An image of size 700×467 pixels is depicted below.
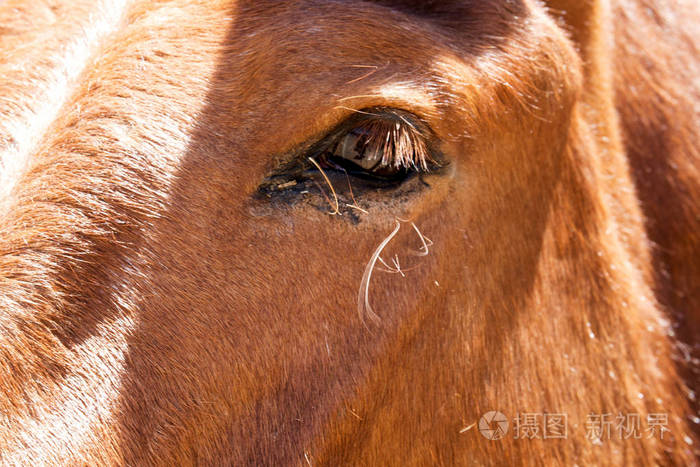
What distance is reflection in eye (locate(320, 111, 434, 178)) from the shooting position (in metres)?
1.66

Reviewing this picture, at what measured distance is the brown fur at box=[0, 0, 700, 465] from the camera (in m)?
1.49

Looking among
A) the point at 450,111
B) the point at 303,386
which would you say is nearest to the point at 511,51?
the point at 450,111

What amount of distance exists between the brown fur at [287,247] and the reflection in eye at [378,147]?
6 cm

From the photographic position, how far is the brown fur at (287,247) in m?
1.49

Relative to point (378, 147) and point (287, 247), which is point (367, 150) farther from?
point (287, 247)

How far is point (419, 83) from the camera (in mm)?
1687

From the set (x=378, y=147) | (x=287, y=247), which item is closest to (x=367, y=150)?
(x=378, y=147)

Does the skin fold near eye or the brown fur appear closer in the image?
the brown fur

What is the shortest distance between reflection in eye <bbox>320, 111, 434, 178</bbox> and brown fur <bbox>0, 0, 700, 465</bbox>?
2.4 inches

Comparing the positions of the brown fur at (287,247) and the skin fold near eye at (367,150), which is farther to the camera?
the skin fold near eye at (367,150)

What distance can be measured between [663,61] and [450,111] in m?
1.29

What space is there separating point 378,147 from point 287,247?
1.17 feet

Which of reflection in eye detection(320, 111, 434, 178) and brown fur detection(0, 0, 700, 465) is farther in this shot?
reflection in eye detection(320, 111, 434, 178)

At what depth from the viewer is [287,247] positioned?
5.27ft
